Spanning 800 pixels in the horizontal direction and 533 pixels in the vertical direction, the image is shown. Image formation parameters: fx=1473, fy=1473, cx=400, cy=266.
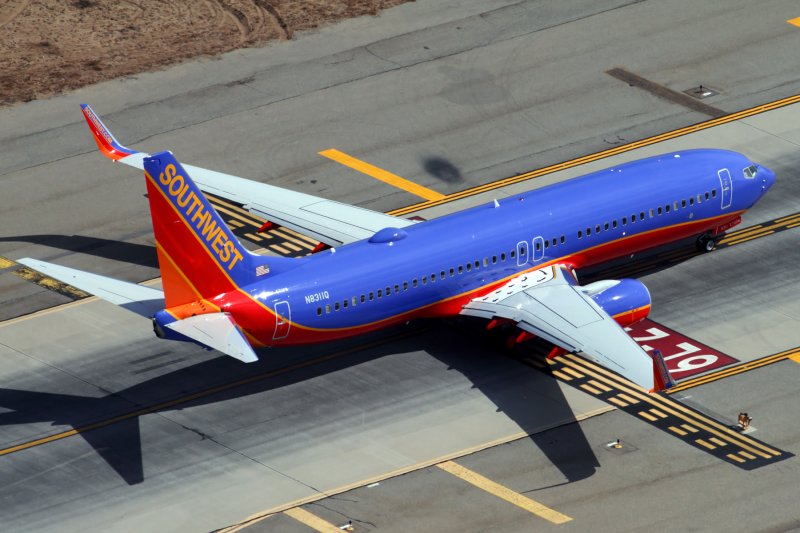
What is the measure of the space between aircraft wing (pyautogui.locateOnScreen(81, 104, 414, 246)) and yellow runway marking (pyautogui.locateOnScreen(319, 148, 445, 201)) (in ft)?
31.6

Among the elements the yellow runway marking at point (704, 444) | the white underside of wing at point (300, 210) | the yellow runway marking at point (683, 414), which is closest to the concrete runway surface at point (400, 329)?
the yellow runway marking at point (704, 444)

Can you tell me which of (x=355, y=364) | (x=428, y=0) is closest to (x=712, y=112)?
(x=428, y=0)

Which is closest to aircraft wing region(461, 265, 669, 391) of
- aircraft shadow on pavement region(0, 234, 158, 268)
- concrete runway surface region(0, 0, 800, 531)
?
concrete runway surface region(0, 0, 800, 531)

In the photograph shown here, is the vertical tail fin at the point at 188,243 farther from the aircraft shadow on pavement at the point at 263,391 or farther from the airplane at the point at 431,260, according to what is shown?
the aircraft shadow on pavement at the point at 263,391

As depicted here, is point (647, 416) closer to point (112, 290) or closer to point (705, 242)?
point (705, 242)

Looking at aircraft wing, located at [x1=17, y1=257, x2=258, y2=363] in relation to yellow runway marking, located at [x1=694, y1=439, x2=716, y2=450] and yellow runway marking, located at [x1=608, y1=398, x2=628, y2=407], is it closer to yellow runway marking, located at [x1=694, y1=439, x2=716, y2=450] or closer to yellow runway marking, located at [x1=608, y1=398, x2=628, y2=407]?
yellow runway marking, located at [x1=608, y1=398, x2=628, y2=407]

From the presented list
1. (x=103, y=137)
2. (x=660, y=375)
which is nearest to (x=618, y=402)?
(x=660, y=375)

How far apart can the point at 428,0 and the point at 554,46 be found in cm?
1180

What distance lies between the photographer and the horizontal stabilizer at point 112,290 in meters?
62.0

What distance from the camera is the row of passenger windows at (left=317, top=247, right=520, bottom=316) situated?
6656cm

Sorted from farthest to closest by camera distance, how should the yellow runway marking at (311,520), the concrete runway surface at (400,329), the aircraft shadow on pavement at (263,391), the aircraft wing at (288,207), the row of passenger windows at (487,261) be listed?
the aircraft wing at (288,207) < the row of passenger windows at (487,261) < the aircraft shadow on pavement at (263,391) < the concrete runway surface at (400,329) < the yellow runway marking at (311,520)

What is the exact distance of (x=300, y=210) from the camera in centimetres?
7575

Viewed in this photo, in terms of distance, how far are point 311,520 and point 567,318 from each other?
1499cm

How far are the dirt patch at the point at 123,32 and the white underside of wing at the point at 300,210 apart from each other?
79.1 ft
